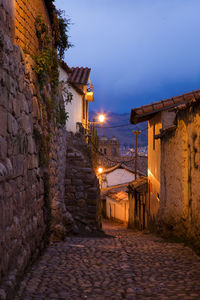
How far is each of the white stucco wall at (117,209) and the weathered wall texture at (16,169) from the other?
21109 millimetres

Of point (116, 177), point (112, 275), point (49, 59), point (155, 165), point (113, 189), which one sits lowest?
point (113, 189)

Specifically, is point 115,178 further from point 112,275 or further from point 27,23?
point 112,275

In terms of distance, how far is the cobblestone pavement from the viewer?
422cm

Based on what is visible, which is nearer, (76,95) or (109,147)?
(76,95)

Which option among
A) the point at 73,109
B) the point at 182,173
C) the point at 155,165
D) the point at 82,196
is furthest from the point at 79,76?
the point at 182,173

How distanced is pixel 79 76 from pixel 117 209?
1217 centimetres

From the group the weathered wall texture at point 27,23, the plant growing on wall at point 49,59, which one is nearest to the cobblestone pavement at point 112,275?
the plant growing on wall at point 49,59

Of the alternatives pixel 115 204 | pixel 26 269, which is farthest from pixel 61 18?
pixel 115 204

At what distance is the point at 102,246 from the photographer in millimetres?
7586

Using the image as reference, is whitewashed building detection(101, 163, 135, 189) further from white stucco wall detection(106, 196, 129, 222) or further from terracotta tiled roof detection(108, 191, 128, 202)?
terracotta tiled roof detection(108, 191, 128, 202)

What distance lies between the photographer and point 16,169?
4.41 m

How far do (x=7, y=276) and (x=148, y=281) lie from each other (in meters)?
2.01

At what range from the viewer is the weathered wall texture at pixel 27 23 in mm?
5553

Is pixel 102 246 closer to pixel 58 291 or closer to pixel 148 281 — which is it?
pixel 148 281
